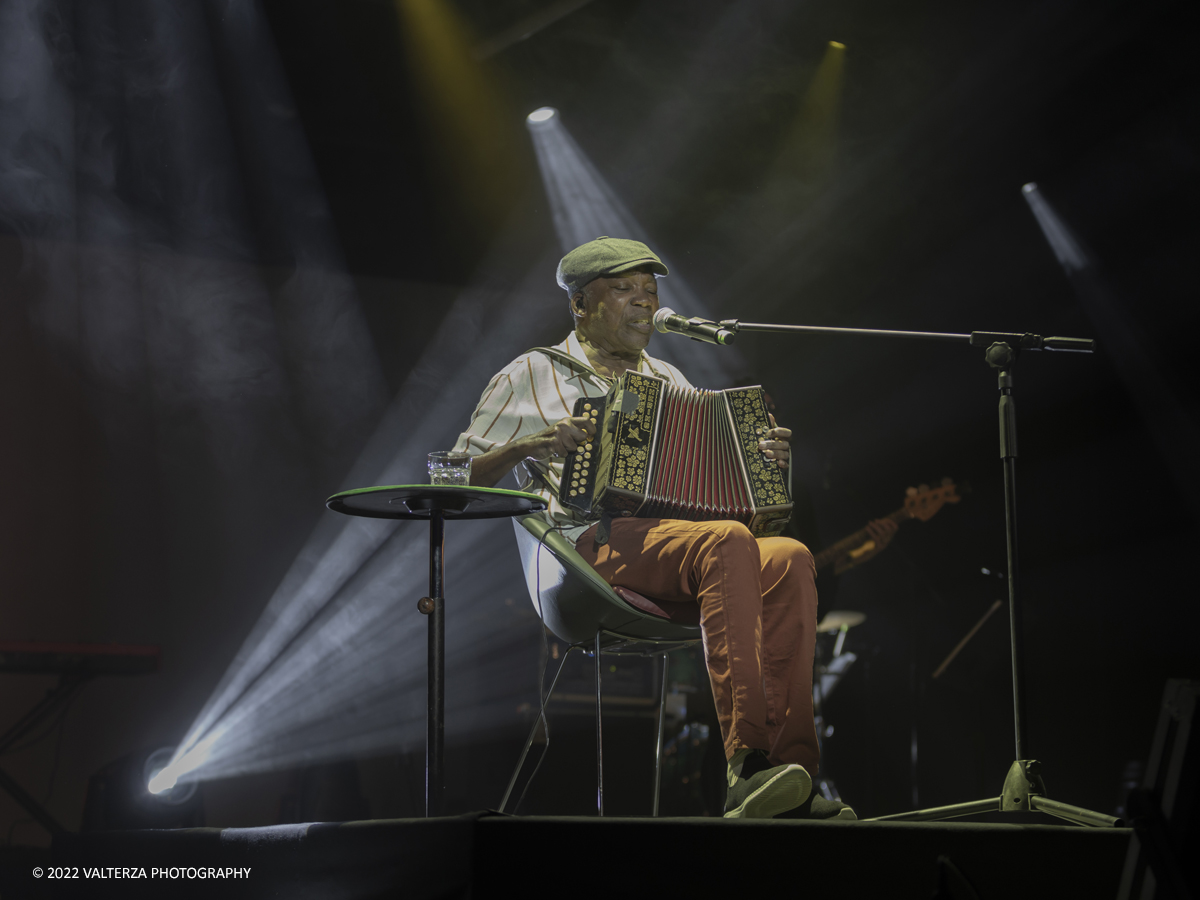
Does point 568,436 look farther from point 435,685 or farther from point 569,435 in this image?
point 435,685

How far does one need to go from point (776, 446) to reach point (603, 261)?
0.77m

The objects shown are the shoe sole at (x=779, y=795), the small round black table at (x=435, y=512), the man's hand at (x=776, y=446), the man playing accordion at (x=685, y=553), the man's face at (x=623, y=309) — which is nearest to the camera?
the shoe sole at (x=779, y=795)

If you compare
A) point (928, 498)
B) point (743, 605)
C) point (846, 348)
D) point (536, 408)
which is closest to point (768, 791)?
point (743, 605)

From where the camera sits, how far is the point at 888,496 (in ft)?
18.0

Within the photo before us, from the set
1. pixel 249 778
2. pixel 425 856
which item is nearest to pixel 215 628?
pixel 249 778

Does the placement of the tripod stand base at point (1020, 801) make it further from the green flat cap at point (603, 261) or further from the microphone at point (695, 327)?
the green flat cap at point (603, 261)

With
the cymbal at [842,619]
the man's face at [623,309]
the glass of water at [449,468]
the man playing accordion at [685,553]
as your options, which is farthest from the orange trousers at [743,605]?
the cymbal at [842,619]

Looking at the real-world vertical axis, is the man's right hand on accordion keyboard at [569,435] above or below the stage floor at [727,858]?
above

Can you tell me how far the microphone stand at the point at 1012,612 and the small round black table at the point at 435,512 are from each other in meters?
0.68

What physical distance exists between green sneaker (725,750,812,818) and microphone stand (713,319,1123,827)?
18cm

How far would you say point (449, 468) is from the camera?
2.28 meters

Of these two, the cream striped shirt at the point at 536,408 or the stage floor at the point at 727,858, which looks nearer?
the stage floor at the point at 727,858

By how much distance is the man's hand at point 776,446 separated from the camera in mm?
2359

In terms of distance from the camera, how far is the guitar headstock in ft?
15.8
